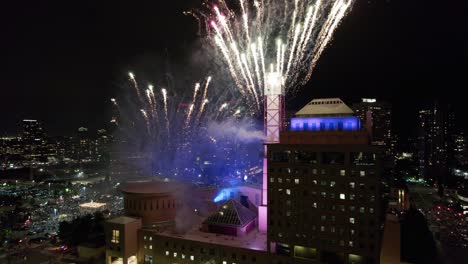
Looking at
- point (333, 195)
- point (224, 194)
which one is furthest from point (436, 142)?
point (333, 195)

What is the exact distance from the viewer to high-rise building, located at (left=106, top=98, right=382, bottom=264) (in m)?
30.4

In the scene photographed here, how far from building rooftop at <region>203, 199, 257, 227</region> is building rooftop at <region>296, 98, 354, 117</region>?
629 inches

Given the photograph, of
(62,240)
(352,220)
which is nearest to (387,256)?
(352,220)

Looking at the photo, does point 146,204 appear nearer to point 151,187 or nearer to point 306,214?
point 151,187

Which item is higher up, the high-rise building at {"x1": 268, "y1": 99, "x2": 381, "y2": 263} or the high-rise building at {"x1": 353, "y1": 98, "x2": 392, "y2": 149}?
the high-rise building at {"x1": 353, "y1": 98, "x2": 392, "y2": 149}

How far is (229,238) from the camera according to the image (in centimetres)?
4000

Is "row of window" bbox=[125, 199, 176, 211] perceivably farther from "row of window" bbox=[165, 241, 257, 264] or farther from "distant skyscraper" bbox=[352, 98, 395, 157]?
"distant skyscraper" bbox=[352, 98, 395, 157]

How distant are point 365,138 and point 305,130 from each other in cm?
610

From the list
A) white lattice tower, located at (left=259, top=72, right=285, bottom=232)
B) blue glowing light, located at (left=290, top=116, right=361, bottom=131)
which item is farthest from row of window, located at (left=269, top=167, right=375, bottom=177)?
white lattice tower, located at (left=259, top=72, right=285, bottom=232)

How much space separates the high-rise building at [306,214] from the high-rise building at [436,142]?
106 meters

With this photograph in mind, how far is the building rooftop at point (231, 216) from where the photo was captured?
41.4 metres

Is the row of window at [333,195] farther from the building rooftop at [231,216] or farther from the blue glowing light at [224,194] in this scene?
the blue glowing light at [224,194]

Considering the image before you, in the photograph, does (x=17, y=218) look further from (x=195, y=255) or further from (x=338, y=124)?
(x=338, y=124)

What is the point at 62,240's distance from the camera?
57781 millimetres
